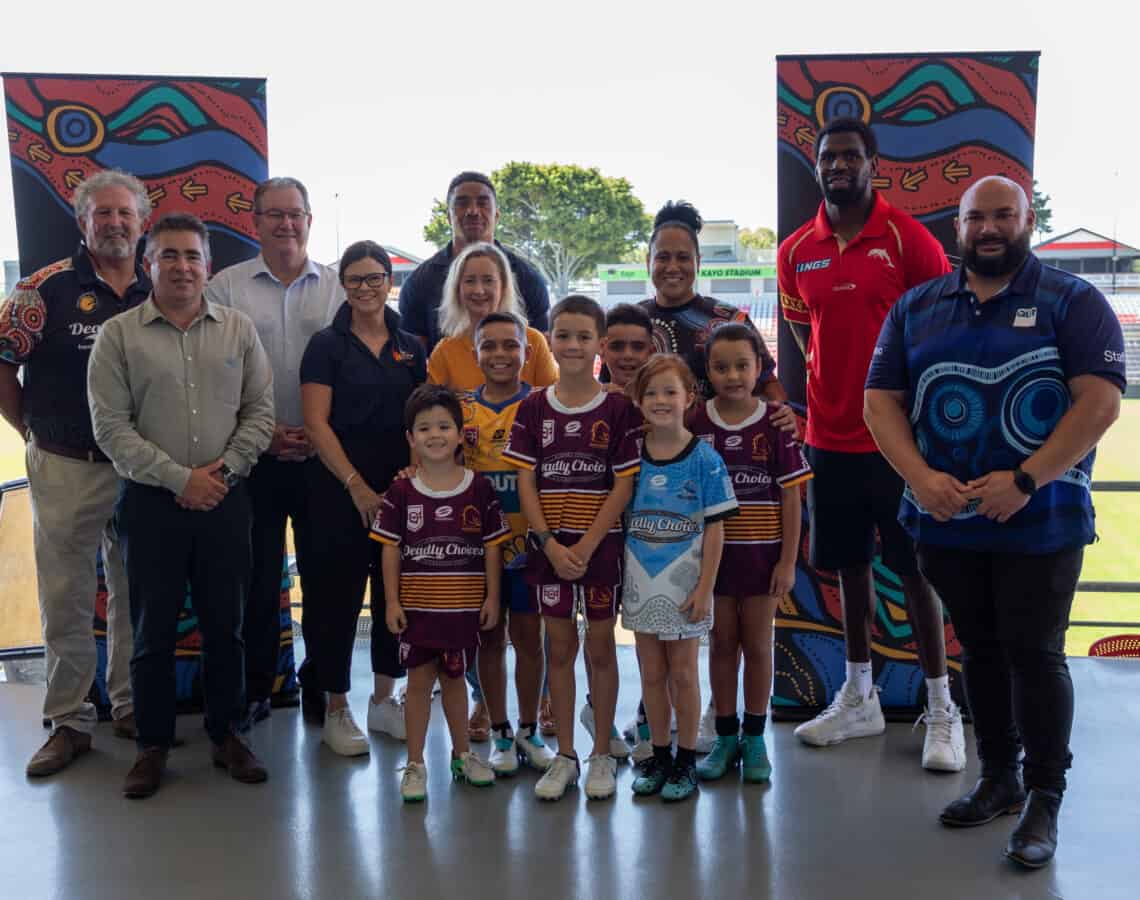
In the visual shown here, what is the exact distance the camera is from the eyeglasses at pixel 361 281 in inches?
118

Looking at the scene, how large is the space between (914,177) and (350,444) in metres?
2.00

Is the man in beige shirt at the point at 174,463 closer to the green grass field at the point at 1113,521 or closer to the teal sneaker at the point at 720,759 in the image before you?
the teal sneaker at the point at 720,759

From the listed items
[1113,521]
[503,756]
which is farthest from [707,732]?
[1113,521]

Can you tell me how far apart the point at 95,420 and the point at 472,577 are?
3.76 ft

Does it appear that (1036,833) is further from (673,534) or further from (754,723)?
(673,534)

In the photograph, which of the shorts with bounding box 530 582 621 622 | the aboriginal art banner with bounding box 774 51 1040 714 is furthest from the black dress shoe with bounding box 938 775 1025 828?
the shorts with bounding box 530 582 621 622

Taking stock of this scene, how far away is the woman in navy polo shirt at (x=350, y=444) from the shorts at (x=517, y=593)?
0.46 m

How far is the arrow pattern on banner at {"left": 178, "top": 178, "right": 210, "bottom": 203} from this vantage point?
3512 mm

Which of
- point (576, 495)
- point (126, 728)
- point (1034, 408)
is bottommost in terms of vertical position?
point (126, 728)

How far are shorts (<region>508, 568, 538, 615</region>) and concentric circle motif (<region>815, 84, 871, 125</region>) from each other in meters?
1.77

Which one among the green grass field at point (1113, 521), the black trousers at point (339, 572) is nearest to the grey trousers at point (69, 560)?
the black trousers at point (339, 572)

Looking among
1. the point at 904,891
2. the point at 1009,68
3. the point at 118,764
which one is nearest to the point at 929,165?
the point at 1009,68

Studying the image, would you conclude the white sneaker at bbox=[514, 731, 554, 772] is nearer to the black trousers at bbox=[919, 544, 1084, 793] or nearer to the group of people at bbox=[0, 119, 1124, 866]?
the group of people at bbox=[0, 119, 1124, 866]

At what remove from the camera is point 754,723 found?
287 cm
